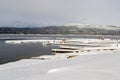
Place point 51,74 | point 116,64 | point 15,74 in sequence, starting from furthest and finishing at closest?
point 116,64, point 15,74, point 51,74

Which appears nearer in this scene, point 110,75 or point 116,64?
point 110,75

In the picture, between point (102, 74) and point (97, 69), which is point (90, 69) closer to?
point (97, 69)

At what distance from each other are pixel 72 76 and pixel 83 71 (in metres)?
0.51

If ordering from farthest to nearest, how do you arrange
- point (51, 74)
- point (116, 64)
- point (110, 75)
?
1. point (116, 64)
2. point (51, 74)
3. point (110, 75)

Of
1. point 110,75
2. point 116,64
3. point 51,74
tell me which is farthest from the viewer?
point 116,64

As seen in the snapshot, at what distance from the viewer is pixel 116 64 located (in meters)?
7.57

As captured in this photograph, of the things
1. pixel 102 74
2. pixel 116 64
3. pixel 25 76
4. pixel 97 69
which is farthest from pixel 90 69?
pixel 25 76

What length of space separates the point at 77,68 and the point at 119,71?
109 centimetres

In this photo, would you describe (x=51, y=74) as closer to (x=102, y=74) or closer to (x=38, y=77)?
(x=38, y=77)

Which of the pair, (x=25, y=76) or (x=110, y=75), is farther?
(x=25, y=76)

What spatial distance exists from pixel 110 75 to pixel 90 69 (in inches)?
30.8

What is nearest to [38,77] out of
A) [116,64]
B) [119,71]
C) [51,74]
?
[51,74]

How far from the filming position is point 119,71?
6.59m

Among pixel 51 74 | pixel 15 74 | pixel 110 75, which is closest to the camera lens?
pixel 110 75
